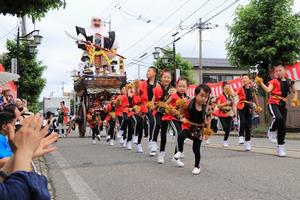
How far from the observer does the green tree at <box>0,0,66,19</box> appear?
24.3 ft

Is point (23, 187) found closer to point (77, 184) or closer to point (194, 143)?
point (77, 184)

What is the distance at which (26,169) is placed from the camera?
2084mm

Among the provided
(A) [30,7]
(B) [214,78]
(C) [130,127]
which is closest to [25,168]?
(A) [30,7]

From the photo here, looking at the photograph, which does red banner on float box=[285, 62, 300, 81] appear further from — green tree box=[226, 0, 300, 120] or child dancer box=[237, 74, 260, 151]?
child dancer box=[237, 74, 260, 151]

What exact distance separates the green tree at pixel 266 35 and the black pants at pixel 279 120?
11259 mm

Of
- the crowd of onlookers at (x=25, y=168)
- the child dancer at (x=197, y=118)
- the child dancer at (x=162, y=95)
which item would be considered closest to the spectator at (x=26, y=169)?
the crowd of onlookers at (x=25, y=168)

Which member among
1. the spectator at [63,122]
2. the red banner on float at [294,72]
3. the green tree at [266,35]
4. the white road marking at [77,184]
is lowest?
the white road marking at [77,184]

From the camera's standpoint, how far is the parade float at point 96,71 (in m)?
19.4

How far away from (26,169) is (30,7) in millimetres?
5963

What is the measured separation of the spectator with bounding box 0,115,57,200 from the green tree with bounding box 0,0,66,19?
18.6 ft

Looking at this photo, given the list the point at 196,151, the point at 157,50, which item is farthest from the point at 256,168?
the point at 157,50

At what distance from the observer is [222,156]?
958 cm

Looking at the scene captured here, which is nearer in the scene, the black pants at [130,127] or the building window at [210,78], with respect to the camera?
the black pants at [130,127]

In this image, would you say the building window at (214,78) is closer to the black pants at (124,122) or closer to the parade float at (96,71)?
the parade float at (96,71)
